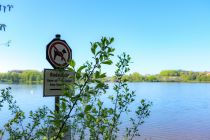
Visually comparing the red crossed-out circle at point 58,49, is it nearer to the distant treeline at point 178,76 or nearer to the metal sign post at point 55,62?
the metal sign post at point 55,62

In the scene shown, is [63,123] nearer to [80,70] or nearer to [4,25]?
[80,70]

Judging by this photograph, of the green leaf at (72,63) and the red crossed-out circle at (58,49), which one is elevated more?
the red crossed-out circle at (58,49)

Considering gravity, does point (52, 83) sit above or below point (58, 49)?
below

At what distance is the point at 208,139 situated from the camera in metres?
20.0

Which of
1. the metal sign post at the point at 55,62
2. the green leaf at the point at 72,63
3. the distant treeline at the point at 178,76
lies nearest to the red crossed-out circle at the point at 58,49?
the metal sign post at the point at 55,62

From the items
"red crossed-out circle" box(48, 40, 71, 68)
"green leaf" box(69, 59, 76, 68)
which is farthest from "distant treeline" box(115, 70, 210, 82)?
"green leaf" box(69, 59, 76, 68)

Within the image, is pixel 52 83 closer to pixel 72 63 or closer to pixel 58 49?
pixel 58 49

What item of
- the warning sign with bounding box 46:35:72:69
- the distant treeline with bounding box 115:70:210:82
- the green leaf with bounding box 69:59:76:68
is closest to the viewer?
the green leaf with bounding box 69:59:76:68

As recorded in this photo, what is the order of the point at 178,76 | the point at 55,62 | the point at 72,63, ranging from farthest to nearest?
the point at 178,76, the point at 55,62, the point at 72,63

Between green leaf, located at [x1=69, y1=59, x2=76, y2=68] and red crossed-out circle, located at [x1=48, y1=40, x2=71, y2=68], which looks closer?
green leaf, located at [x1=69, y1=59, x2=76, y2=68]

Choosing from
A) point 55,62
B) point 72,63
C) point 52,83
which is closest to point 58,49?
point 55,62

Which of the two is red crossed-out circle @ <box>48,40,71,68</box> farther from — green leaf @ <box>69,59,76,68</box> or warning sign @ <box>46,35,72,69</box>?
green leaf @ <box>69,59,76,68</box>

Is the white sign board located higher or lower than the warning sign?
lower

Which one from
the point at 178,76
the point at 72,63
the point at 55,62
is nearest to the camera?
the point at 72,63
